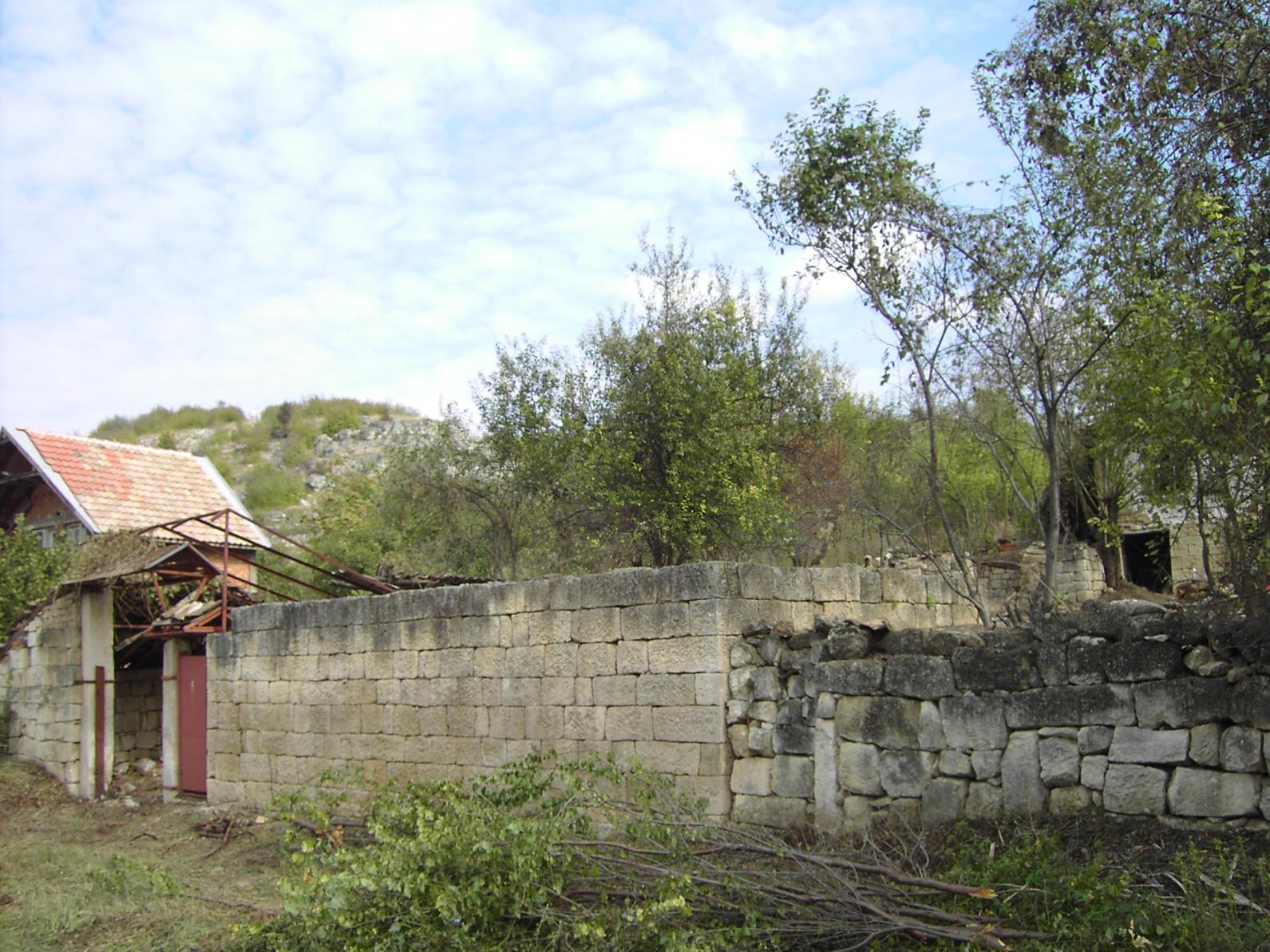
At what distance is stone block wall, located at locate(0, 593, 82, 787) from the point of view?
1517cm

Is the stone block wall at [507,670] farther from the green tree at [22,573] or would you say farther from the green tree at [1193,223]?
the green tree at [22,573]

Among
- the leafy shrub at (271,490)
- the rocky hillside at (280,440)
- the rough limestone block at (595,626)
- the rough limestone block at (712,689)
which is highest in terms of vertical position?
the rocky hillside at (280,440)

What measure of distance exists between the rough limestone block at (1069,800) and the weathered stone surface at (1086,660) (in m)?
0.64

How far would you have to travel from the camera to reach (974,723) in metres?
7.20

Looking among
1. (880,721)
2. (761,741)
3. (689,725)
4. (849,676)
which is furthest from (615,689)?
(880,721)

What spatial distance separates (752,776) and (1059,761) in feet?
8.15

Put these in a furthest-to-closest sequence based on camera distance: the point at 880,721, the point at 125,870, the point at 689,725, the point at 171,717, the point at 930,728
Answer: the point at 171,717 < the point at 125,870 < the point at 689,725 < the point at 880,721 < the point at 930,728

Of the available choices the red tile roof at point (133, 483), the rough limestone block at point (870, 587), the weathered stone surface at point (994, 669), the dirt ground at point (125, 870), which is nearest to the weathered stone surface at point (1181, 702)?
the weathered stone surface at point (994, 669)

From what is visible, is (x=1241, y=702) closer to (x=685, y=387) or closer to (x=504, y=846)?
(x=504, y=846)

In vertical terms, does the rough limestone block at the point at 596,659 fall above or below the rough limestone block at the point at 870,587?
below

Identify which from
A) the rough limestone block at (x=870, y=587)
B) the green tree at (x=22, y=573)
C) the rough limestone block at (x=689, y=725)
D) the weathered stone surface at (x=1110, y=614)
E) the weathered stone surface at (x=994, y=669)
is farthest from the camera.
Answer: the green tree at (x=22, y=573)

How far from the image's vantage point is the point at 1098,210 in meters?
10.4

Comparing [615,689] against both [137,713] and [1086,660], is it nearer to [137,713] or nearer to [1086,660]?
[1086,660]

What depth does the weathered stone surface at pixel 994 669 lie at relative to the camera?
697 cm
